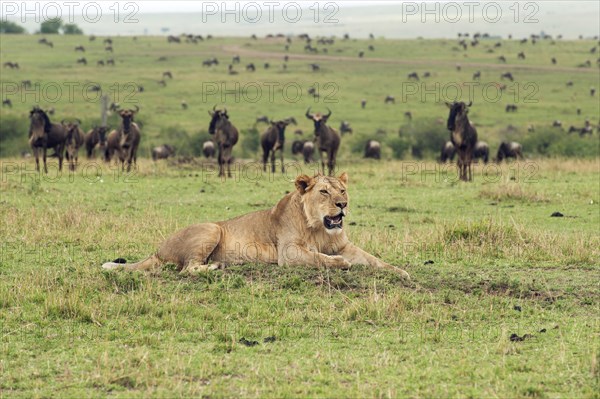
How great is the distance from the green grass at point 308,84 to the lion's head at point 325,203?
32.1 m

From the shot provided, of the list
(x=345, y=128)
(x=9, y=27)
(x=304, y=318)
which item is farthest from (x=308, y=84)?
(x=304, y=318)

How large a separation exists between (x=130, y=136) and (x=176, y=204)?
10326mm

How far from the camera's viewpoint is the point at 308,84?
6762cm

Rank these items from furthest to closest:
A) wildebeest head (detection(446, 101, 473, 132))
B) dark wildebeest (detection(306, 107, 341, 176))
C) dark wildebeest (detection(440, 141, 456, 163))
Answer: dark wildebeest (detection(440, 141, 456, 163))
dark wildebeest (detection(306, 107, 341, 176))
wildebeest head (detection(446, 101, 473, 132))

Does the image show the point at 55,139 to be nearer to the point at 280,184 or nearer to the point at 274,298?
the point at 280,184

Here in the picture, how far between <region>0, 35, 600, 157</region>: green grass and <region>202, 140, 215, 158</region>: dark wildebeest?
7.60 ft

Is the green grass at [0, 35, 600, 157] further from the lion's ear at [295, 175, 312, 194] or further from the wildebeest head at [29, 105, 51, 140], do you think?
the lion's ear at [295, 175, 312, 194]

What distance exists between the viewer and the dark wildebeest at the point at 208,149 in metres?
40.0

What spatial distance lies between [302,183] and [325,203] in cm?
40

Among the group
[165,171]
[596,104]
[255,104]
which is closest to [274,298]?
[165,171]

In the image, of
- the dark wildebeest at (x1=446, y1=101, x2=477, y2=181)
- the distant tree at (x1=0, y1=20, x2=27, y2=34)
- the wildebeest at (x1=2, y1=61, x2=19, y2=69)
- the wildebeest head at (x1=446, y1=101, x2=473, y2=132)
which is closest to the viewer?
the dark wildebeest at (x1=446, y1=101, x2=477, y2=181)

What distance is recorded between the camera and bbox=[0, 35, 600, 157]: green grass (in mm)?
54156

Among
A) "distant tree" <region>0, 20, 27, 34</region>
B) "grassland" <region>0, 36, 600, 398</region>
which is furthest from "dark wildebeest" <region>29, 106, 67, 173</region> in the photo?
"distant tree" <region>0, 20, 27, 34</region>

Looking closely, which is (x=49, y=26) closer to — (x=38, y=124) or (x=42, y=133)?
(x=38, y=124)
